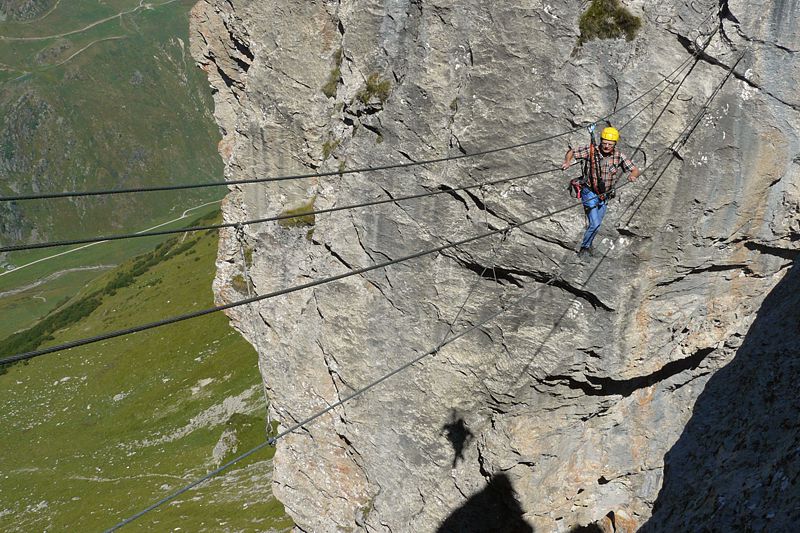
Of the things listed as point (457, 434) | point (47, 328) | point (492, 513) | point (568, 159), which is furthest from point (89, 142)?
point (568, 159)

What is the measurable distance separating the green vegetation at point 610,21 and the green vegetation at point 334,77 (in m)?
7.55

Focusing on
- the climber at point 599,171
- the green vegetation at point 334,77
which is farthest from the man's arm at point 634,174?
the green vegetation at point 334,77

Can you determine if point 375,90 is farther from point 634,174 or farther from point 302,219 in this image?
point 634,174

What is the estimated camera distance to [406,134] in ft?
49.0

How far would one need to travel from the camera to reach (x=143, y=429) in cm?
4684

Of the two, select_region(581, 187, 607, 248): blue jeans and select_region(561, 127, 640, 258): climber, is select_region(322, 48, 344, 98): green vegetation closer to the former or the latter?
select_region(561, 127, 640, 258): climber

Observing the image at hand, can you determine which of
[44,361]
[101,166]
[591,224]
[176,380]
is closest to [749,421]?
[591,224]

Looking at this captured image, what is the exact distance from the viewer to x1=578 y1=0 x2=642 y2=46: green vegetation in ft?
41.1

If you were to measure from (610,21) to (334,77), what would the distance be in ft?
26.8

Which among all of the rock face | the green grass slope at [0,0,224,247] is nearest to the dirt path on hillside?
the green grass slope at [0,0,224,247]

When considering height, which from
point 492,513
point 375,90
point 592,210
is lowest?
point 492,513

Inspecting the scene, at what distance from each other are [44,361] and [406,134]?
2472 inches

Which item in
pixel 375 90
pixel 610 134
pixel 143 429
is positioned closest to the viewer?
pixel 610 134

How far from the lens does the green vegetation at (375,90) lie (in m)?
15.4
